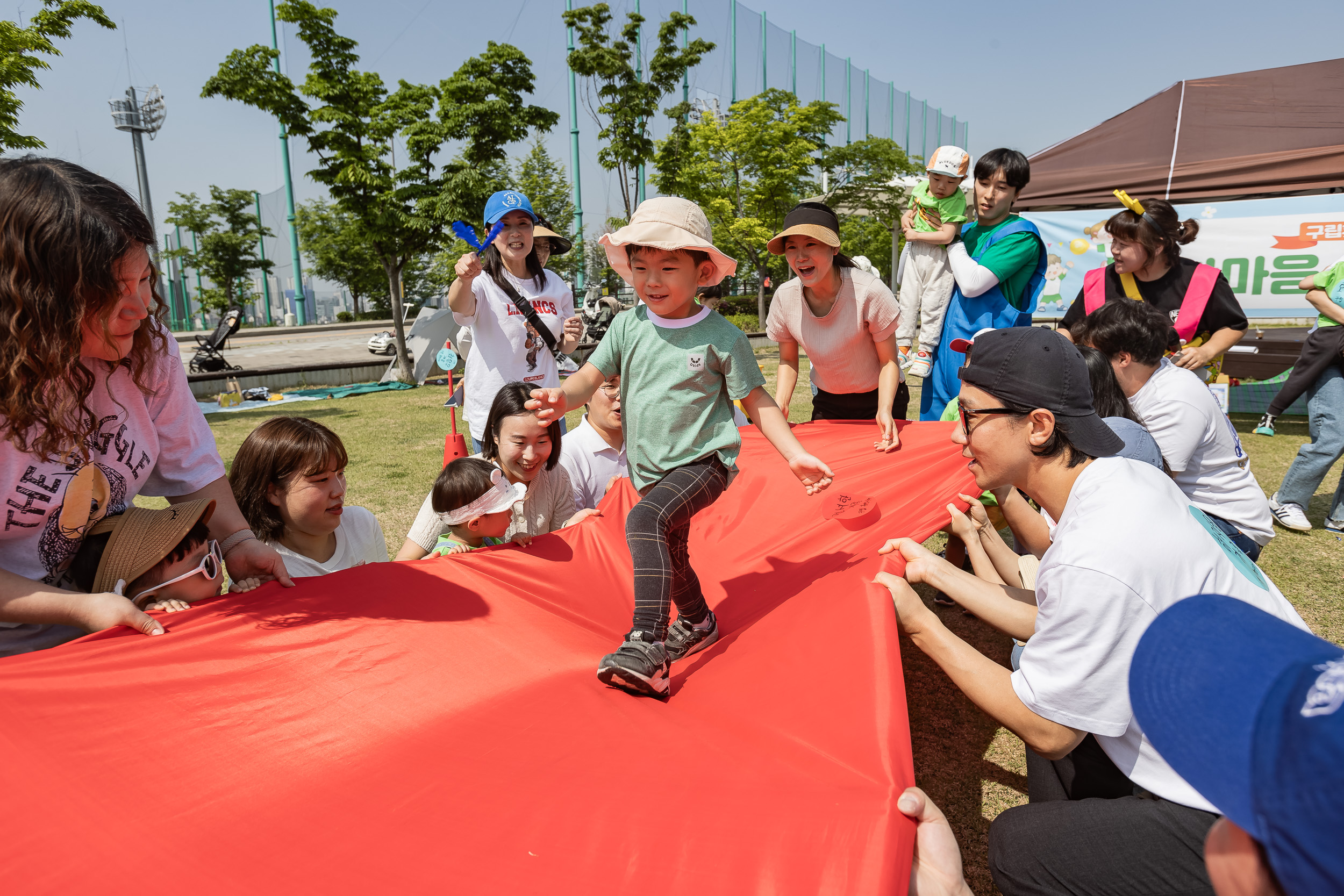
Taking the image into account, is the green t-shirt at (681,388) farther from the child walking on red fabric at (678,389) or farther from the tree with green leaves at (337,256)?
the tree with green leaves at (337,256)

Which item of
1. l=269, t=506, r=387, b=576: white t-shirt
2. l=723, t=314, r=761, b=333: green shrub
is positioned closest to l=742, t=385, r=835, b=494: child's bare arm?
l=269, t=506, r=387, b=576: white t-shirt

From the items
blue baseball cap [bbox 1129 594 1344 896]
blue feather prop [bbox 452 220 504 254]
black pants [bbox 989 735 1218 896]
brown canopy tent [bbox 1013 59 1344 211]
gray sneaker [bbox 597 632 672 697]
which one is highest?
brown canopy tent [bbox 1013 59 1344 211]

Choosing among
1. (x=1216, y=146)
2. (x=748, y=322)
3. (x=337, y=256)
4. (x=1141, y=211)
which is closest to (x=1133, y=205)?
(x=1141, y=211)

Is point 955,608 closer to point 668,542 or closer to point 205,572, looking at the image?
point 668,542

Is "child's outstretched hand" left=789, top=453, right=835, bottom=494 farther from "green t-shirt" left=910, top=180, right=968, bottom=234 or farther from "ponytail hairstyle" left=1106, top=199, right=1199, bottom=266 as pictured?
"ponytail hairstyle" left=1106, top=199, right=1199, bottom=266

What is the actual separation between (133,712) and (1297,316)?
11.6 m

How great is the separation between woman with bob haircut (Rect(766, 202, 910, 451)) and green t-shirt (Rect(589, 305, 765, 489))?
2.47 feet

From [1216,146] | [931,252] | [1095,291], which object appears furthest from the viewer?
[1216,146]

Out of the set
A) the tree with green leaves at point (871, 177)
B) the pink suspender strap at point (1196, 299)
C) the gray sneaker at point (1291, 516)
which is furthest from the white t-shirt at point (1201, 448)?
the tree with green leaves at point (871, 177)

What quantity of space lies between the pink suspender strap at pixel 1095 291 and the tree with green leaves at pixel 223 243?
128ft

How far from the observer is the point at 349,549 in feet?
9.71

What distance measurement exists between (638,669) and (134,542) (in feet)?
4.24

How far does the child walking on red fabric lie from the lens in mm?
2557

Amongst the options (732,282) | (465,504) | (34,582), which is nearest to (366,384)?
(465,504)
